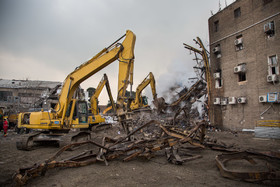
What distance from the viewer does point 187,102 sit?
20.2 m

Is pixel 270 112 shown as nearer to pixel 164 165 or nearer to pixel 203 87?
pixel 203 87

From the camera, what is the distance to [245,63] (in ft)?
47.1

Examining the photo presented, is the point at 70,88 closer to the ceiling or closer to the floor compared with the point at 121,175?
closer to the ceiling

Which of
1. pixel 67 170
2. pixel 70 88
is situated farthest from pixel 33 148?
pixel 67 170

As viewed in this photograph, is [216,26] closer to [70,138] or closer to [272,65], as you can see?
[272,65]

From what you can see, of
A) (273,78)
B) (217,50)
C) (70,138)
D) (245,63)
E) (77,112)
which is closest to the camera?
(70,138)

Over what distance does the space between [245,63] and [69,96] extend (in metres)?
14.2

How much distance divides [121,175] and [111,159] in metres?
1.09

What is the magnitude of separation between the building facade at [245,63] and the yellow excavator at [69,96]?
36.9ft

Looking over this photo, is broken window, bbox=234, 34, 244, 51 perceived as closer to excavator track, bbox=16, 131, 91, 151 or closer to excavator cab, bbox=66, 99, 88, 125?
excavator cab, bbox=66, 99, 88, 125

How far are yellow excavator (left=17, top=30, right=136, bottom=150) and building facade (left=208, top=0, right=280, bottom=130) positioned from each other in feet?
36.9

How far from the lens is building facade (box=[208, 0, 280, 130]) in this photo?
12602mm

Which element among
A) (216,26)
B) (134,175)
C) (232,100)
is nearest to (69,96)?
(134,175)

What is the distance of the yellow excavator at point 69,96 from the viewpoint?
7341mm
